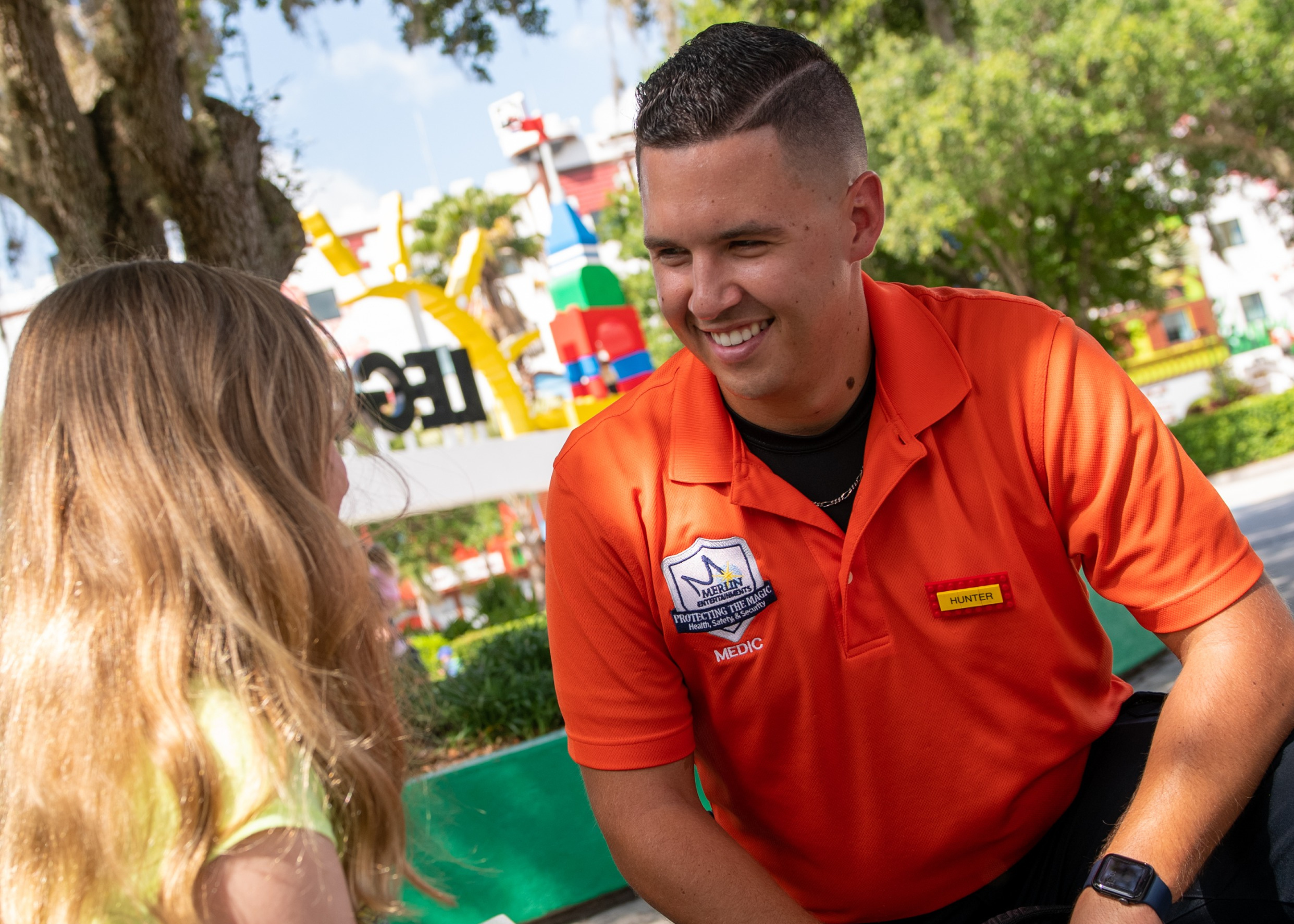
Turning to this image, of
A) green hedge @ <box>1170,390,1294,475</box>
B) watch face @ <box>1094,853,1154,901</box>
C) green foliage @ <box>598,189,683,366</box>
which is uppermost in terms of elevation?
green foliage @ <box>598,189,683,366</box>

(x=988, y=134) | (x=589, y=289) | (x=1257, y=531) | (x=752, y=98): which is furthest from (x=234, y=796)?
(x=988, y=134)

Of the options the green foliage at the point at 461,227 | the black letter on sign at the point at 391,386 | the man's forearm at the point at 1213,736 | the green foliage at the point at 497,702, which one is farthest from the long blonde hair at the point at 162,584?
the green foliage at the point at 461,227

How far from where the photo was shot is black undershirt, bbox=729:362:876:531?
7.07ft

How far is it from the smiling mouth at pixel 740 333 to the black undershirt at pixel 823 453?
19 centimetres

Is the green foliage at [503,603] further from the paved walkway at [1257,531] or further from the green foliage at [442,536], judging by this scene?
the paved walkway at [1257,531]

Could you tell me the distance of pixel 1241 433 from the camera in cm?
1948

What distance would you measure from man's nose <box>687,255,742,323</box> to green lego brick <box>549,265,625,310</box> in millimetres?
7389

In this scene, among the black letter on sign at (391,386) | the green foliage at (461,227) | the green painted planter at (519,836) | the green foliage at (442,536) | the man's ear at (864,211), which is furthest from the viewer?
the green foliage at (461,227)

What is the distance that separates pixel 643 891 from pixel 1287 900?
1116 millimetres

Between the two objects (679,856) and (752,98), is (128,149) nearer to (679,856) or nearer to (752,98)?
(752,98)

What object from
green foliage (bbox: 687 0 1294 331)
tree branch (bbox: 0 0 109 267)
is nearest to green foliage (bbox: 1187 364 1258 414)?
green foliage (bbox: 687 0 1294 331)

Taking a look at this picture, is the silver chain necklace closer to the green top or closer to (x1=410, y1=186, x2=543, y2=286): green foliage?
the green top

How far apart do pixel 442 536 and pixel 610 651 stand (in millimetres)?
27516

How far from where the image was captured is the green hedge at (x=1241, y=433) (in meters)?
19.0
